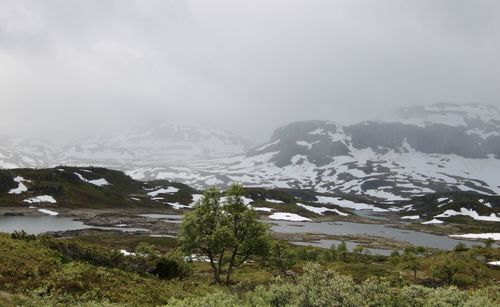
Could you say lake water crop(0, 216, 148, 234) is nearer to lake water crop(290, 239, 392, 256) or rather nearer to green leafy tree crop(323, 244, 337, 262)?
lake water crop(290, 239, 392, 256)

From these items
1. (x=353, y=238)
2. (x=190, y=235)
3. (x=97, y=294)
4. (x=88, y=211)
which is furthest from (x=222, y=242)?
(x=88, y=211)

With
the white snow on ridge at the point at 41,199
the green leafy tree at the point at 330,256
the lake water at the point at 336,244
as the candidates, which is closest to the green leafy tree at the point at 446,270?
the green leafy tree at the point at 330,256

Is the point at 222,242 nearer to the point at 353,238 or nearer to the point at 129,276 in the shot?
the point at 129,276

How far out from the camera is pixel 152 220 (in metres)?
179

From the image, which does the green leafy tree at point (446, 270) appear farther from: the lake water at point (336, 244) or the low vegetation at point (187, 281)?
the lake water at point (336, 244)

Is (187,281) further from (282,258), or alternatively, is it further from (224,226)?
(282,258)

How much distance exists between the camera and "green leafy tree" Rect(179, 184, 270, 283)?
5206 centimetres

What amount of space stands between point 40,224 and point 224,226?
359ft

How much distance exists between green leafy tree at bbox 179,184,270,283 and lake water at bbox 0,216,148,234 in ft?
278

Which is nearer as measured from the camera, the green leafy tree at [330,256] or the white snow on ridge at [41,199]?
the green leafy tree at [330,256]

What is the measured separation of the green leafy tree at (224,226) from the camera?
5206cm

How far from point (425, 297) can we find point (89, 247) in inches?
1077

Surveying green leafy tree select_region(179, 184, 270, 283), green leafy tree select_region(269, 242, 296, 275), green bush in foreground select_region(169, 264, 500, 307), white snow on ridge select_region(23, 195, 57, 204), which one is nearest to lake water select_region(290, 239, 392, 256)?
green leafy tree select_region(269, 242, 296, 275)

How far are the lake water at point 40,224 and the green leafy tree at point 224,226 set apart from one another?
3340 inches
